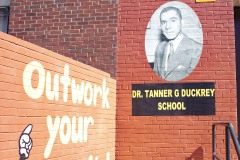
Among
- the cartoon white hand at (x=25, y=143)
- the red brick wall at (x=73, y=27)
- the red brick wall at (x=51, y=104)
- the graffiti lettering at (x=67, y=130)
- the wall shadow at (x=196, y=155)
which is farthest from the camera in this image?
the red brick wall at (x=73, y=27)

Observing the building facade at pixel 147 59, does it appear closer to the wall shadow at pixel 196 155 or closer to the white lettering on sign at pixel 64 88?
the wall shadow at pixel 196 155

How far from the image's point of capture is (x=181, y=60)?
6418 mm

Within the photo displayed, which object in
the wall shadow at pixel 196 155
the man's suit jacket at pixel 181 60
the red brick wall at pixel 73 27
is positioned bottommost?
the wall shadow at pixel 196 155

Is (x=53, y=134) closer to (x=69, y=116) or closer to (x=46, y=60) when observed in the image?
(x=69, y=116)

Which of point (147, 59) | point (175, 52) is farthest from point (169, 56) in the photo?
point (147, 59)

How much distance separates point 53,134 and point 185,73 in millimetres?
2939

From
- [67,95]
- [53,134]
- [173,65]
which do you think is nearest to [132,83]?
[173,65]

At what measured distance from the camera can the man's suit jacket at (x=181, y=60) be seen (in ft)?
21.0

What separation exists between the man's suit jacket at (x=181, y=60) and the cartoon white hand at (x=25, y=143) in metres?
3.20

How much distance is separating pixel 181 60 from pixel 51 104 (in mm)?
2948

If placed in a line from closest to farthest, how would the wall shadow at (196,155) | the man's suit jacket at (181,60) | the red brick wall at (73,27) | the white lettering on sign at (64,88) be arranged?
the white lettering on sign at (64,88), the wall shadow at (196,155), the man's suit jacket at (181,60), the red brick wall at (73,27)

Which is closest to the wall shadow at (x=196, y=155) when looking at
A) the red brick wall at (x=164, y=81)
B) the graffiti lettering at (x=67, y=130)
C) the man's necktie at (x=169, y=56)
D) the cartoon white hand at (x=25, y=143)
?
the red brick wall at (x=164, y=81)

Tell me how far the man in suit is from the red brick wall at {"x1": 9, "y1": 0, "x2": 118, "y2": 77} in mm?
844

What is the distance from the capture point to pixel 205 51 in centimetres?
640
